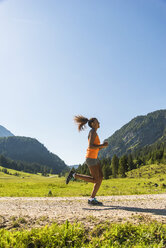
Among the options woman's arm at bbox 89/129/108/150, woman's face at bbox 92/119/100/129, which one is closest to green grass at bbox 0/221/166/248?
woman's arm at bbox 89/129/108/150

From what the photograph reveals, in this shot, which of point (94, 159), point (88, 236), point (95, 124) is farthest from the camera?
point (95, 124)

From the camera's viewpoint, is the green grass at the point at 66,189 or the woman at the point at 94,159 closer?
the woman at the point at 94,159

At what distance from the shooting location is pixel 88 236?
4.27 metres

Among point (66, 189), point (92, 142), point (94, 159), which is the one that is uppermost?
point (92, 142)

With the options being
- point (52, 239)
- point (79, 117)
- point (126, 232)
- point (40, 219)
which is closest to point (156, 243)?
point (126, 232)

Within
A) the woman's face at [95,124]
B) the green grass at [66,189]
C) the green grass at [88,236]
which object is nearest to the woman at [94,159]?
the woman's face at [95,124]

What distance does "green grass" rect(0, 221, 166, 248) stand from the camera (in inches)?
153

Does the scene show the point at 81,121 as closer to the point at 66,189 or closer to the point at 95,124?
the point at 95,124

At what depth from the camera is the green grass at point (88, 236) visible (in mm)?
3881

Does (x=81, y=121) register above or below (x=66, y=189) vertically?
above

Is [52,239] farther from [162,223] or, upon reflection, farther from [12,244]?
[162,223]

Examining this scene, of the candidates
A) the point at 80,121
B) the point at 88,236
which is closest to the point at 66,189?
the point at 80,121

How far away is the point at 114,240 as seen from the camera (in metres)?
4.16

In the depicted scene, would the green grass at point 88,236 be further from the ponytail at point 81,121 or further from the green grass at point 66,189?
the green grass at point 66,189
